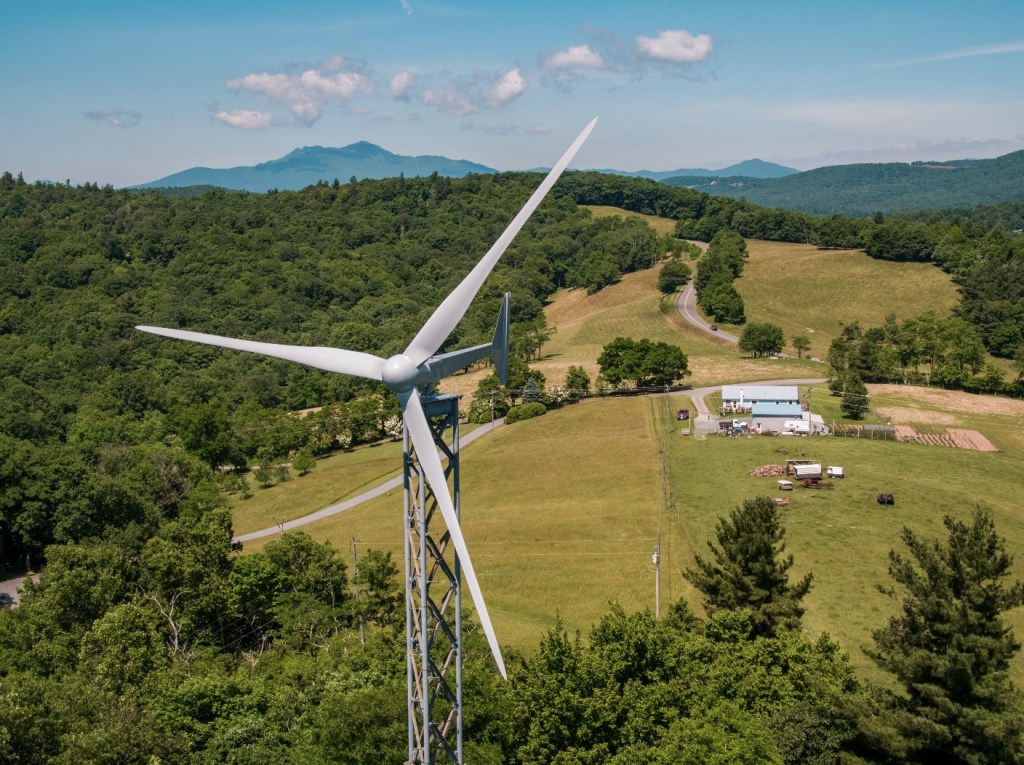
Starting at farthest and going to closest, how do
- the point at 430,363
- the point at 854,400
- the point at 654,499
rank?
1. the point at 854,400
2. the point at 654,499
3. the point at 430,363

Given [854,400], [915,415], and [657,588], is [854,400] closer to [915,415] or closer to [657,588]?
[915,415]

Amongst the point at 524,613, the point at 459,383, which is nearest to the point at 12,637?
the point at 524,613

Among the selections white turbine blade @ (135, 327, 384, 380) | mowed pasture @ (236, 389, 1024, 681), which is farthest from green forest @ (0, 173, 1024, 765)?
white turbine blade @ (135, 327, 384, 380)

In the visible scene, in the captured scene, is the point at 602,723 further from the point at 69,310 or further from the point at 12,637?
the point at 69,310

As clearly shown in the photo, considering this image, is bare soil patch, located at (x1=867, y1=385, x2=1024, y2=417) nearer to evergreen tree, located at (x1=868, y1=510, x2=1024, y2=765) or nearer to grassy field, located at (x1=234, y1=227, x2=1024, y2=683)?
grassy field, located at (x1=234, y1=227, x2=1024, y2=683)

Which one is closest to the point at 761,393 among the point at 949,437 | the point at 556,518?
the point at 949,437

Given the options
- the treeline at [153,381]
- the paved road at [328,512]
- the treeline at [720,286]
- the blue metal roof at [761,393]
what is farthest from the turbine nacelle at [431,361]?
the treeline at [720,286]

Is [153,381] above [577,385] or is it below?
above

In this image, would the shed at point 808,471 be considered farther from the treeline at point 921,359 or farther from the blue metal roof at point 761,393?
the treeline at point 921,359
